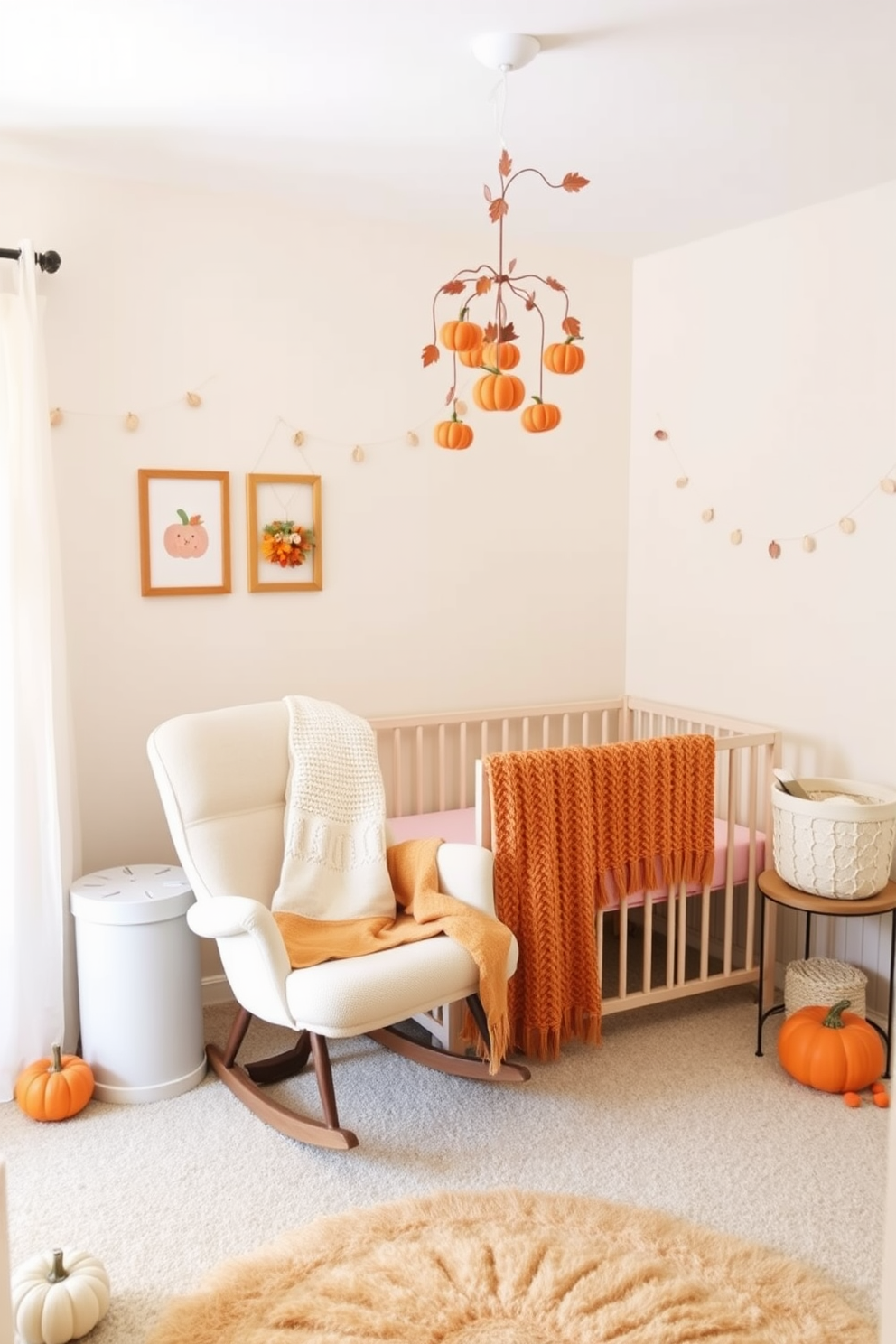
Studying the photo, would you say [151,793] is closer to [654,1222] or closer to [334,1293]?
[334,1293]

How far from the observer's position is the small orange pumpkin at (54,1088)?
2.69 metres

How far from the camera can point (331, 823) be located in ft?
9.81

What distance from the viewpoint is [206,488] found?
329 centimetres

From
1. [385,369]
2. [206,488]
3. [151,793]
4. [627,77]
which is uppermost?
[627,77]

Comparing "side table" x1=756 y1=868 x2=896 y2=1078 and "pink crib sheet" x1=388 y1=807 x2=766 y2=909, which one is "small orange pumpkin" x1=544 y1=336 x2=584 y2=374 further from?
"side table" x1=756 y1=868 x2=896 y2=1078

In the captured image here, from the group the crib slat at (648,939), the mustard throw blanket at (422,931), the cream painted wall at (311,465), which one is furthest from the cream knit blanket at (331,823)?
the crib slat at (648,939)

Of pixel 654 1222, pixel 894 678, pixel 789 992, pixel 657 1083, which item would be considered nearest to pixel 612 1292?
pixel 654 1222

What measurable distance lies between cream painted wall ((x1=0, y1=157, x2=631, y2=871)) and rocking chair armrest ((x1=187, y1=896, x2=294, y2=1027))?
733 millimetres

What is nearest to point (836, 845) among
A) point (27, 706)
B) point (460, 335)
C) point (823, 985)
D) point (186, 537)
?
point (823, 985)

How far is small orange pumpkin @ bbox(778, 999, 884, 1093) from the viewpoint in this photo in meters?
2.79

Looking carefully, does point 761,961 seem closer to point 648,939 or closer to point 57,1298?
point 648,939

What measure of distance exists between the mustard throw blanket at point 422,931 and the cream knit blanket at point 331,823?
0.16 feet

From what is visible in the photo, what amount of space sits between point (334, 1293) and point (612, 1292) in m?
0.51

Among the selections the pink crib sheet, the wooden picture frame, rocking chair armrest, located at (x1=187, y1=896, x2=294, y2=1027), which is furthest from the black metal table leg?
the wooden picture frame
